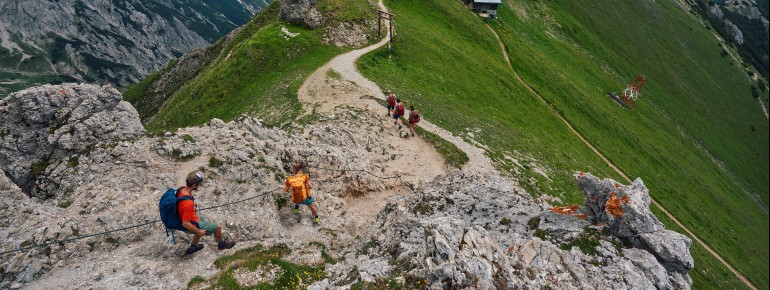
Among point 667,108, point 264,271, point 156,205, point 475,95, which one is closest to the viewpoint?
point 264,271

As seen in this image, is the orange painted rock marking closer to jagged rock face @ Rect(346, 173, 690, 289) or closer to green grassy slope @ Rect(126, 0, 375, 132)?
jagged rock face @ Rect(346, 173, 690, 289)

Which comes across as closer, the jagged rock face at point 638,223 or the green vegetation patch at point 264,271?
the green vegetation patch at point 264,271

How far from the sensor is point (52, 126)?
27500mm

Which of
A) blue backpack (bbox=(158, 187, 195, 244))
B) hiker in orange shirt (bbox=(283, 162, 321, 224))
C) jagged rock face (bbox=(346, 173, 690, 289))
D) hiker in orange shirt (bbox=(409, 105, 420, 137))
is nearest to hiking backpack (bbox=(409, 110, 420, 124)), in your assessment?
hiker in orange shirt (bbox=(409, 105, 420, 137))

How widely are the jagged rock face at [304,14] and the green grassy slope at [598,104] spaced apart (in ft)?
41.6

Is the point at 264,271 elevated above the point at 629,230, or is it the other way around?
the point at 629,230

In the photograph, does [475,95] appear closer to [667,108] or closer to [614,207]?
[614,207]

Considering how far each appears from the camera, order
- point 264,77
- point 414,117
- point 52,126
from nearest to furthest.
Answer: point 52,126 → point 414,117 → point 264,77

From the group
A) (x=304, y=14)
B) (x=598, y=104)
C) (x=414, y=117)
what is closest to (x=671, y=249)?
(x=414, y=117)

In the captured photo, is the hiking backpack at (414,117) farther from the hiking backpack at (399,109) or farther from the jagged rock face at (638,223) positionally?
the jagged rock face at (638,223)

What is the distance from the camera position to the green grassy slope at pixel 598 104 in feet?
178

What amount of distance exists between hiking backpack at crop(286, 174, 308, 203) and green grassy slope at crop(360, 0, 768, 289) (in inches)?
969

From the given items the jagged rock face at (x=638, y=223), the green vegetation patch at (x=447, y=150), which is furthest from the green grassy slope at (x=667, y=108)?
the jagged rock face at (x=638, y=223)

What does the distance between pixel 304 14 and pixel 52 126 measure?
4372 cm
